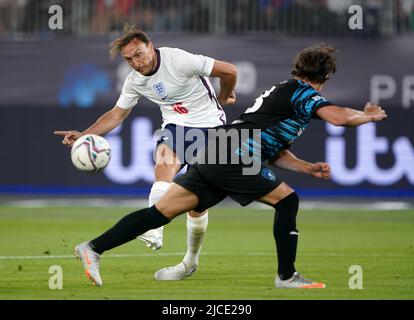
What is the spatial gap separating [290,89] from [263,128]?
1.30ft

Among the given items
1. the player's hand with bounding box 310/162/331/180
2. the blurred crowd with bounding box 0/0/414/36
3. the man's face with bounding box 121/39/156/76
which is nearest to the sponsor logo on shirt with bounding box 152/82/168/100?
the man's face with bounding box 121/39/156/76

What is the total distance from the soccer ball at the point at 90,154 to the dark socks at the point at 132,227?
0.68 metres

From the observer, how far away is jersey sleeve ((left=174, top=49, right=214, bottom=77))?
10508 millimetres

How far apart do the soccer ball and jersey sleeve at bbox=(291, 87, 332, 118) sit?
6.14 feet

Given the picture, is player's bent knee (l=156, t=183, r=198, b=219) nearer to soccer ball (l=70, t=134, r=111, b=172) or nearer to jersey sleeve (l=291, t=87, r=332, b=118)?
soccer ball (l=70, t=134, r=111, b=172)

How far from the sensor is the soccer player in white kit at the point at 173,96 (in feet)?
33.1

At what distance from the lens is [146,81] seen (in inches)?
417

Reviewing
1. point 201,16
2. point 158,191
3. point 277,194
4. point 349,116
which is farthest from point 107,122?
point 201,16

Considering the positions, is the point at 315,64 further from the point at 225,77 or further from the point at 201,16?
the point at 201,16

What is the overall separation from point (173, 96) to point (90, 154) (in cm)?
156

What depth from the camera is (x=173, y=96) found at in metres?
10.7

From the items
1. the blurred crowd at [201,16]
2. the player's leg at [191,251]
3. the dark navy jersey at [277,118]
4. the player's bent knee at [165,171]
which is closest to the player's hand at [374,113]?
the dark navy jersey at [277,118]

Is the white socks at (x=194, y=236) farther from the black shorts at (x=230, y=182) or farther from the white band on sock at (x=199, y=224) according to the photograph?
the black shorts at (x=230, y=182)
